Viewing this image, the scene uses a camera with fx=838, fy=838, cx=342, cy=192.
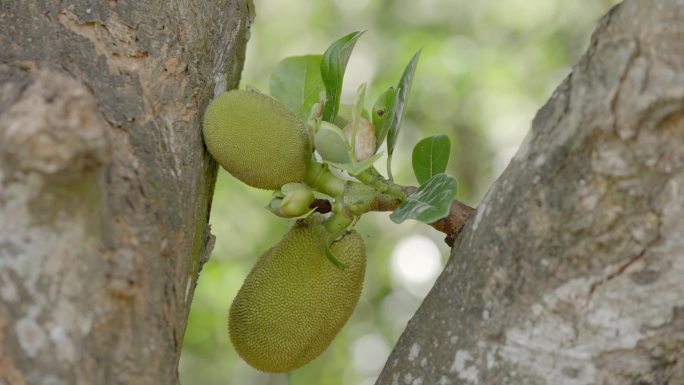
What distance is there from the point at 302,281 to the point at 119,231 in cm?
27

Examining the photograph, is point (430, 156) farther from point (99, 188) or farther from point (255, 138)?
point (99, 188)

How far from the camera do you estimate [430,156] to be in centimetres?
95

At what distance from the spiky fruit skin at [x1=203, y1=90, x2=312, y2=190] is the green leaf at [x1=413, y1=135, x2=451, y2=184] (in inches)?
5.6

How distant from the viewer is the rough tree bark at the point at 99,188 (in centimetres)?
56

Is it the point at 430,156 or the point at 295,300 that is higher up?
the point at 430,156

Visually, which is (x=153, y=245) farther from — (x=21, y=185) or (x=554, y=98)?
(x=554, y=98)

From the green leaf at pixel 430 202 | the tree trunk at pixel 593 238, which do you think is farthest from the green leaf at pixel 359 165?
the tree trunk at pixel 593 238

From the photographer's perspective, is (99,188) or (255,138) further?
(255,138)

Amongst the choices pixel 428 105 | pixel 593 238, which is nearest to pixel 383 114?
pixel 593 238

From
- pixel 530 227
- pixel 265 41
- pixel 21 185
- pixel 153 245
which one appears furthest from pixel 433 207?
pixel 265 41

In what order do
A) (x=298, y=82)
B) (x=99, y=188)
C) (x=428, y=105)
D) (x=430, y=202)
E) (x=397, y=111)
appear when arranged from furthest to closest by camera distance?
(x=428, y=105)
(x=298, y=82)
(x=397, y=111)
(x=430, y=202)
(x=99, y=188)

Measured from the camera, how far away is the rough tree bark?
0.56m

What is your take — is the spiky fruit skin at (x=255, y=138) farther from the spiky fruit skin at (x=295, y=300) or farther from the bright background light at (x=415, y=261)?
the bright background light at (x=415, y=261)

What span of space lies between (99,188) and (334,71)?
0.39m
